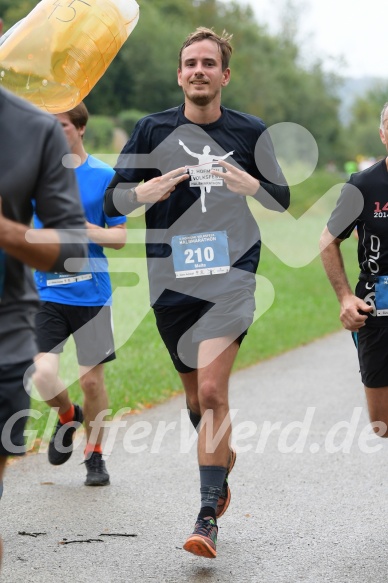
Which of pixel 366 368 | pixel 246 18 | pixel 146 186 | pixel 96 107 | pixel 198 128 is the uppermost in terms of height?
pixel 246 18

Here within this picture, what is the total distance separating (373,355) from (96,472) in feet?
6.60

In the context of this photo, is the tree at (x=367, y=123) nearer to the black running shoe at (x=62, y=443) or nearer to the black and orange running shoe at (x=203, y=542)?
the black running shoe at (x=62, y=443)

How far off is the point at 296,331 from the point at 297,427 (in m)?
6.82

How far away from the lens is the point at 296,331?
49.4 ft

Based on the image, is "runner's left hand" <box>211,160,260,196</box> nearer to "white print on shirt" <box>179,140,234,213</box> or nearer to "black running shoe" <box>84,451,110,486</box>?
"white print on shirt" <box>179,140,234,213</box>

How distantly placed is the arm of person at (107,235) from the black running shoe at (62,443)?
1227 millimetres

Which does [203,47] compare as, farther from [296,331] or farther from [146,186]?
[296,331]

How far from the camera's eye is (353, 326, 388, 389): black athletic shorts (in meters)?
5.28

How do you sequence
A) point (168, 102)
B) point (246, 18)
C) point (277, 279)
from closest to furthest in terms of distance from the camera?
point (277, 279) < point (168, 102) < point (246, 18)

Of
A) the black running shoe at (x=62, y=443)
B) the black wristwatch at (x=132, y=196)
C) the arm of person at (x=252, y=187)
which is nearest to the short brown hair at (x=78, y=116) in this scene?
the black wristwatch at (x=132, y=196)

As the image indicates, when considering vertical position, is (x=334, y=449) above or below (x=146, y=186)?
below

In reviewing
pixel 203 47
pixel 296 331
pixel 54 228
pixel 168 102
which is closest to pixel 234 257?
pixel 203 47

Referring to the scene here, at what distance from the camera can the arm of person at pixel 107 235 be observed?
234 inches

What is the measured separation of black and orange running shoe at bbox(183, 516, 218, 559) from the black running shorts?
116 centimetres
